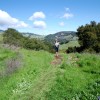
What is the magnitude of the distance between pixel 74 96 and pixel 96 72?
514 centimetres

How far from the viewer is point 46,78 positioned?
1664 centimetres

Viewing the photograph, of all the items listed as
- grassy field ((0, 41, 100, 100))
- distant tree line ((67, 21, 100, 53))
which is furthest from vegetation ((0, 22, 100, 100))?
distant tree line ((67, 21, 100, 53))

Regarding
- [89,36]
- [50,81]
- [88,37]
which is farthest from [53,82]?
[88,37]

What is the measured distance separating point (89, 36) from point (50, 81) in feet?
183

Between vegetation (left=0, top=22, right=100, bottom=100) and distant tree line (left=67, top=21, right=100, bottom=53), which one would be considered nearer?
vegetation (left=0, top=22, right=100, bottom=100)

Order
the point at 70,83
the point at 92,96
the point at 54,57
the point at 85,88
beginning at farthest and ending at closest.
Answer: the point at 54,57
the point at 70,83
the point at 85,88
the point at 92,96

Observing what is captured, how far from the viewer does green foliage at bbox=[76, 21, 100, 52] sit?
69.7 meters

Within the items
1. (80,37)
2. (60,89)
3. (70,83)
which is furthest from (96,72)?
(80,37)

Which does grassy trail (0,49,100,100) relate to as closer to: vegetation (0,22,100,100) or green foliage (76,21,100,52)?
vegetation (0,22,100,100)

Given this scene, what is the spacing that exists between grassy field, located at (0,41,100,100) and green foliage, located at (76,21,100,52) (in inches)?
1883

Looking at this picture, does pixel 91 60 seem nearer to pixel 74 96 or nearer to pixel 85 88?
pixel 85 88

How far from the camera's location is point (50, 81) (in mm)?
15859

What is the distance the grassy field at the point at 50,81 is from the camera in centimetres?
1341

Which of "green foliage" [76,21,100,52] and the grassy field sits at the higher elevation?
"green foliage" [76,21,100,52]
